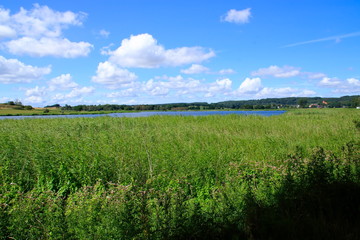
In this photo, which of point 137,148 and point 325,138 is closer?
point 137,148

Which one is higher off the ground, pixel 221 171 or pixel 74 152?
pixel 74 152

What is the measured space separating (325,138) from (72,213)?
11290 mm

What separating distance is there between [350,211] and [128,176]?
4.65 metres

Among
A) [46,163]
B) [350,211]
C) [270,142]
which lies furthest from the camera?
[270,142]

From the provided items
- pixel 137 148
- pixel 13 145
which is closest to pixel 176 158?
pixel 137 148

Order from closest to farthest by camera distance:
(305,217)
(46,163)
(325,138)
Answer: (305,217), (46,163), (325,138)

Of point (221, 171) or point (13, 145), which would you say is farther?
point (13, 145)

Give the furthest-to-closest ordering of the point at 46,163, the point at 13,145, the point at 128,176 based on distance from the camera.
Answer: the point at 13,145 < the point at 46,163 < the point at 128,176

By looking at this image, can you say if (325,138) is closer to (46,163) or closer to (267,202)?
(267,202)

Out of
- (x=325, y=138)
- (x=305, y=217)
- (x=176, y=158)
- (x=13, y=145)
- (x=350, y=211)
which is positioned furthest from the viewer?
(x=325, y=138)

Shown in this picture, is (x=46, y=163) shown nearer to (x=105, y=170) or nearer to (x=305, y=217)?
(x=105, y=170)

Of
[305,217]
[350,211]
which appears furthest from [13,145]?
[350,211]

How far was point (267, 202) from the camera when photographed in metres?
3.95

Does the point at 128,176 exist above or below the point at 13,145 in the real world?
below
